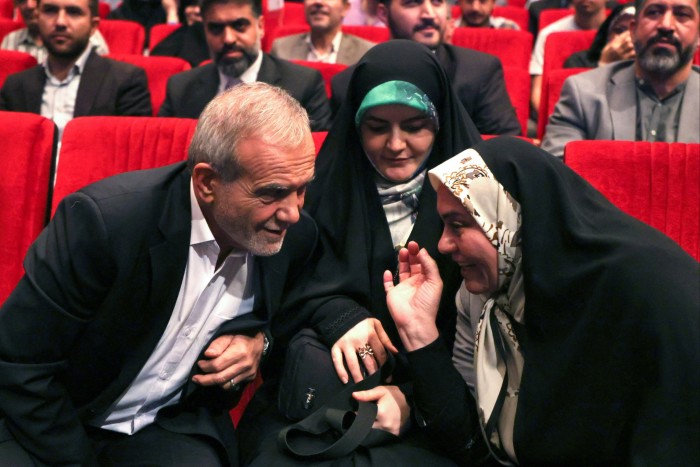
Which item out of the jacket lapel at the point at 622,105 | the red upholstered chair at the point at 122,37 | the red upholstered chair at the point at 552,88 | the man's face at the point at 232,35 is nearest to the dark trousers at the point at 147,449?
the jacket lapel at the point at 622,105

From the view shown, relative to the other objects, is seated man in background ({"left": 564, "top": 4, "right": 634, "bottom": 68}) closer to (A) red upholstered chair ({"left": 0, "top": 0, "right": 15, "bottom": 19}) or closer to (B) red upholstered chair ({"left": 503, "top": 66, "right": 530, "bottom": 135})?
(B) red upholstered chair ({"left": 503, "top": 66, "right": 530, "bottom": 135})

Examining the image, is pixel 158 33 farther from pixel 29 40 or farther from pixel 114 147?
pixel 114 147

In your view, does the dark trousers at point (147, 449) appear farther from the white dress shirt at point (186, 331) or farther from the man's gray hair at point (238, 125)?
the man's gray hair at point (238, 125)

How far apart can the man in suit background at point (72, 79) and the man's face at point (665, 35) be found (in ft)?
6.04

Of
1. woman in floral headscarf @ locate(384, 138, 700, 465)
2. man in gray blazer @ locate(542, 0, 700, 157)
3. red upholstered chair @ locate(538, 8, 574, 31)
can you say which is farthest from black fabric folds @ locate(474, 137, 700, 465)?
red upholstered chair @ locate(538, 8, 574, 31)

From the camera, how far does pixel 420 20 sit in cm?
344

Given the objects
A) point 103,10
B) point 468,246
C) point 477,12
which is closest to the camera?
point 468,246

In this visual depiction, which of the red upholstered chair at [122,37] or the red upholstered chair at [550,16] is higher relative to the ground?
the red upholstered chair at [122,37]

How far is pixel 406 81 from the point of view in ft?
6.87

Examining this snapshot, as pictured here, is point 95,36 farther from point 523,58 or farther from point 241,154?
point 241,154

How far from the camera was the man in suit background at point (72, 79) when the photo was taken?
3.53 metres

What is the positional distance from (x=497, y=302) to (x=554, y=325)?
15cm

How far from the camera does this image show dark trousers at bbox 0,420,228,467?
1706 mm

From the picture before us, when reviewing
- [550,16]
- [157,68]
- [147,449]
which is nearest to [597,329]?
[147,449]
